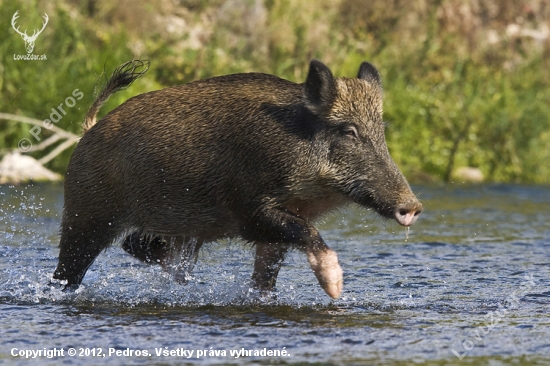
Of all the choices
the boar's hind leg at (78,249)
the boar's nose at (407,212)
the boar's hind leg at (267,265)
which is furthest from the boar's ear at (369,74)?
the boar's hind leg at (78,249)

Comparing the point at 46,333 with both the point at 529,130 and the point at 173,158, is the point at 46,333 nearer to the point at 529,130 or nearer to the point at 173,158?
the point at 173,158

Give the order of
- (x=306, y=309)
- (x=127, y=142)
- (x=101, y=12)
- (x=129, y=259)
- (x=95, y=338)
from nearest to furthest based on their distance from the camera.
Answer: (x=95, y=338) < (x=306, y=309) < (x=127, y=142) < (x=129, y=259) < (x=101, y=12)

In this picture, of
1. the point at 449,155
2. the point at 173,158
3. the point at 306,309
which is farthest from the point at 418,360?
the point at 449,155

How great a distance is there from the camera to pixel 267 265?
21.8 ft

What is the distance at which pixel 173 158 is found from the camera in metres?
6.50

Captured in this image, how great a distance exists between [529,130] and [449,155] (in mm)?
1466

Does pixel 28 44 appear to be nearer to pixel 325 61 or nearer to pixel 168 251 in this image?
pixel 325 61

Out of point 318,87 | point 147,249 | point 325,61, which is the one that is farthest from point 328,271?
point 325,61

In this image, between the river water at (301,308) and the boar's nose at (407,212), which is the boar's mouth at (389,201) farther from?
the river water at (301,308)

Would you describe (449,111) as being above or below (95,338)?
above

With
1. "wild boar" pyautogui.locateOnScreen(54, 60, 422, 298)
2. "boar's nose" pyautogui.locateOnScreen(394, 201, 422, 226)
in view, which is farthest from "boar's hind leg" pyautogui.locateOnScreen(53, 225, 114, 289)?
"boar's nose" pyautogui.locateOnScreen(394, 201, 422, 226)

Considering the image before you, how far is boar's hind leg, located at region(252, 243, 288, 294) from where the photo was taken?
6609mm

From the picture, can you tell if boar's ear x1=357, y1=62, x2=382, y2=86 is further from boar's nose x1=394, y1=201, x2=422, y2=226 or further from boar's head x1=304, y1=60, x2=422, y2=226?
boar's nose x1=394, y1=201, x2=422, y2=226

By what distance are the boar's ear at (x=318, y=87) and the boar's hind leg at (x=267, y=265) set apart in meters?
1.00
